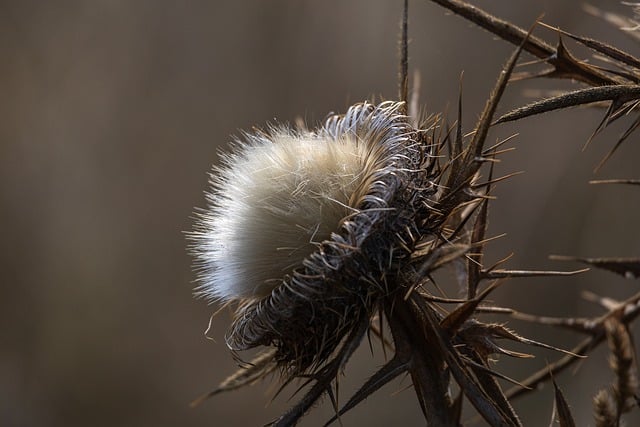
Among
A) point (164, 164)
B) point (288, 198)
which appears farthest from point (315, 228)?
point (164, 164)

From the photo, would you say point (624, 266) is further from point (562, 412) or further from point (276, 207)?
point (276, 207)

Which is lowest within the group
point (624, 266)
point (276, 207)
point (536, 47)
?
point (624, 266)

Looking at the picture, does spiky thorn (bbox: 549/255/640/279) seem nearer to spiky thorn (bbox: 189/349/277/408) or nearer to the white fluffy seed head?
the white fluffy seed head

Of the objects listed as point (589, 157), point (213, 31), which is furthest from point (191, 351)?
point (589, 157)

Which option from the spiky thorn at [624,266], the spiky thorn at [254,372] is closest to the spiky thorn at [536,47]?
the spiky thorn at [624,266]

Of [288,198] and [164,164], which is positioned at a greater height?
[164,164]

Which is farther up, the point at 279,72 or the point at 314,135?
the point at 279,72

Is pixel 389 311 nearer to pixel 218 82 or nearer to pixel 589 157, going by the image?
pixel 589 157
